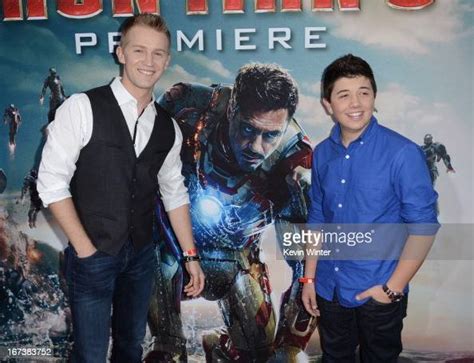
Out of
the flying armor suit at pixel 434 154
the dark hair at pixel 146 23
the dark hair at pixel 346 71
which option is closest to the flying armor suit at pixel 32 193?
the dark hair at pixel 146 23

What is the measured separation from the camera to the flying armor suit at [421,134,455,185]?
216 centimetres

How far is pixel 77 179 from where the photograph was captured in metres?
1.65

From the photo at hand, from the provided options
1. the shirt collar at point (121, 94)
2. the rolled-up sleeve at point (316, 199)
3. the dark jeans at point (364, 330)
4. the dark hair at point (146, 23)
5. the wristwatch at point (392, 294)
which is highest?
the dark hair at point (146, 23)

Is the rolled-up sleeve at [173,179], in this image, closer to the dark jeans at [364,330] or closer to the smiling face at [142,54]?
the smiling face at [142,54]

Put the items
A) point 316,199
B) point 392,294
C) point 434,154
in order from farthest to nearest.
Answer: point 434,154 → point 316,199 → point 392,294

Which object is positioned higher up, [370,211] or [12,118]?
[12,118]

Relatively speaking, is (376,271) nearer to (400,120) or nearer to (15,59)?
(400,120)

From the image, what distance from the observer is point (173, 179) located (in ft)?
6.26

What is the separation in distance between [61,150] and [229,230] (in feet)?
3.02

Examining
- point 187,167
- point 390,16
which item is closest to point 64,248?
point 187,167

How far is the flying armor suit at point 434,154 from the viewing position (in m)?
2.16

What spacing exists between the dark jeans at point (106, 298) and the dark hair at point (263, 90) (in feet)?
2.52

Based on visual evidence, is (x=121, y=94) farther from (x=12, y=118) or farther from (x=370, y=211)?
(x=370, y=211)

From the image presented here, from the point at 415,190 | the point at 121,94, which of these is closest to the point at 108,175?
the point at 121,94
